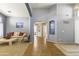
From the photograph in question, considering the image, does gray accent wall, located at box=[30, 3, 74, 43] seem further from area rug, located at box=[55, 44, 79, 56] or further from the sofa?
the sofa

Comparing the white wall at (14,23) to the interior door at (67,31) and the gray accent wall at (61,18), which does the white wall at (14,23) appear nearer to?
the gray accent wall at (61,18)

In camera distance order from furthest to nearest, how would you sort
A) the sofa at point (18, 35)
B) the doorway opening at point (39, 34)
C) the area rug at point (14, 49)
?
the doorway opening at point (39, 34), the sofa at point (18, 35), the area rug at point (14, 49)

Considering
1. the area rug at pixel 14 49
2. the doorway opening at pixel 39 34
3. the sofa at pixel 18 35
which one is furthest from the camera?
the doorway opening at pixel 39 34

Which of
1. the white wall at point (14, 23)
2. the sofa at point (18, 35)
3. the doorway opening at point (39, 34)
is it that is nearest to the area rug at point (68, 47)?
the doorway opening at point (39, 34)

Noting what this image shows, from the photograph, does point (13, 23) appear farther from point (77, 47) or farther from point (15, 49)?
point (77, 47)

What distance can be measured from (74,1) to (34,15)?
122 cm

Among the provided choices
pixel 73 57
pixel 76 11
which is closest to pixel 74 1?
pixel 76 11

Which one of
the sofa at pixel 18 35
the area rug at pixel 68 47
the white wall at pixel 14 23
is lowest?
the area rug at pixel 68 47

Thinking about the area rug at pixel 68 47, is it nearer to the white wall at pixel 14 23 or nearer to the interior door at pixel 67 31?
the interior door at pixel 67 31

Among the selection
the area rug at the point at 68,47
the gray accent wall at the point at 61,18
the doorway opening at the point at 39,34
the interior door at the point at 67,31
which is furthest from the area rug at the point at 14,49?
the interior door at the point at 67,31

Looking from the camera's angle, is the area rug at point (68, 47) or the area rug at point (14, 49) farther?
the area rug at point (68, 47)

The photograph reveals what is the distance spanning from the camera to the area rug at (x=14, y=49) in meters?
3.23

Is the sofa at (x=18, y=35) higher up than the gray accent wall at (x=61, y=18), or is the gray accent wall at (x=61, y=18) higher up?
the gray accent wall at (x=61, y=18)

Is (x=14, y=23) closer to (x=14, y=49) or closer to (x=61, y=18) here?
(x=14, y=49)
